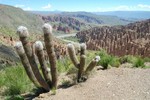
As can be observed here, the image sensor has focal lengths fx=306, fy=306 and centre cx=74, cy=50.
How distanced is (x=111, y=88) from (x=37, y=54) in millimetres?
2335

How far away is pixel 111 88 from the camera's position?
8.69 meters

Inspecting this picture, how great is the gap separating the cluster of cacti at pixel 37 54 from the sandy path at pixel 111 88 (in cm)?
45

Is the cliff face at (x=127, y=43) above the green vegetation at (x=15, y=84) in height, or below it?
below

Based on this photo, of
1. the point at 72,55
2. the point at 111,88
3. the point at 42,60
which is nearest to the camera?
the point at 111,88

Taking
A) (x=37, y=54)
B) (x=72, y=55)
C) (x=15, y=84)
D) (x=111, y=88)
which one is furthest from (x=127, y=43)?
(x=37, y=54)

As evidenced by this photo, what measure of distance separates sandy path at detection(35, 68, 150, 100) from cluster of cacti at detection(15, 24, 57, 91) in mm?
450

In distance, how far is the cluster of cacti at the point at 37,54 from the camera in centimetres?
838

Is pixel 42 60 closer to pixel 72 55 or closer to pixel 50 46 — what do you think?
pixel 50 46

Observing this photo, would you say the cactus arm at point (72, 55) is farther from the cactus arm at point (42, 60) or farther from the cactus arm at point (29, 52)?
the cactus arm at point (29, 52)

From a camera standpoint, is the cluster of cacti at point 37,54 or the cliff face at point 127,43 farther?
the cliff face at point 127,43

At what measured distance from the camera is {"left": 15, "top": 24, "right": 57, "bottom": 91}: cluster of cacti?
8375mm

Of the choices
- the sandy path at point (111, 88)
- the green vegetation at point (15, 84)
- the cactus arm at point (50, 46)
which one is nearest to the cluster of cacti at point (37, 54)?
the cactus arm at point (50, 46)

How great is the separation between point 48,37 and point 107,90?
2213mm

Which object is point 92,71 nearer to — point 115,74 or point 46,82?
point 115,74
